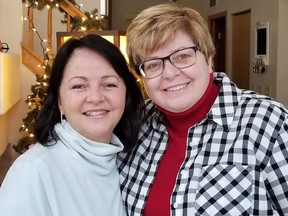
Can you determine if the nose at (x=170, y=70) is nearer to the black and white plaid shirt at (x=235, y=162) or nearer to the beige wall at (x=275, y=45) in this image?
the black and white plaid shirt at (x=235, y=162)

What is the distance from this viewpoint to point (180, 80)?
50.6 inches

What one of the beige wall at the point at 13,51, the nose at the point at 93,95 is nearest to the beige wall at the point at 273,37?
the beige wall at the point at 13,51

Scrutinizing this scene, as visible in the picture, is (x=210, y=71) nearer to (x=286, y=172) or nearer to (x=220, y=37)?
(x=286, y=172)

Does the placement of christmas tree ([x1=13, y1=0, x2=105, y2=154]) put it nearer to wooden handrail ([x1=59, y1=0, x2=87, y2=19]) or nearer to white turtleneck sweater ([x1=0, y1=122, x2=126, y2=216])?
wooden handrail ([x1=59, y1=0, x2=87, y2=19])

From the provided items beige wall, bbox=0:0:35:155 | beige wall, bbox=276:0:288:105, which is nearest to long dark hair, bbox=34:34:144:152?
beige wall, bbox=0:0:35:155

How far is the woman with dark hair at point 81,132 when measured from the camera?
1.20 metres

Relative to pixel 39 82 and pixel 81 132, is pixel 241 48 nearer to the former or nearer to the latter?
pixel 39 82

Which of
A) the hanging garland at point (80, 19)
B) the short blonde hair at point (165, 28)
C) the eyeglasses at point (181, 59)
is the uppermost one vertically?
the hanging garland at point (80, 19)

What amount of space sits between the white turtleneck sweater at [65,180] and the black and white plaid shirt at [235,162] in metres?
0.13

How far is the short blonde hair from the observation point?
1274 mm

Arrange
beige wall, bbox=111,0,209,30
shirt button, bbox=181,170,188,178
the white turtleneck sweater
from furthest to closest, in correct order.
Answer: beige wall, bbox=111,0,209,30 < shirt button, bbox=181,170,188,178 < the white turtleneck sweater

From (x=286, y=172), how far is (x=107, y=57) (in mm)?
662

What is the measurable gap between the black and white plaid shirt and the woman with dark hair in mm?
164

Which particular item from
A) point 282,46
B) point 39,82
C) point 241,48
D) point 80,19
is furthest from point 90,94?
point 241,48
